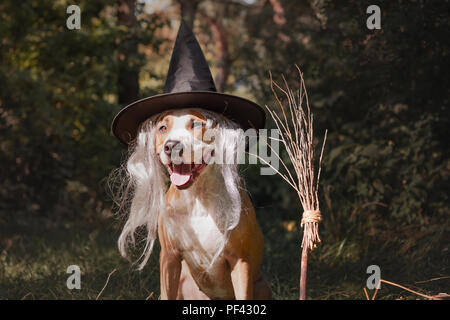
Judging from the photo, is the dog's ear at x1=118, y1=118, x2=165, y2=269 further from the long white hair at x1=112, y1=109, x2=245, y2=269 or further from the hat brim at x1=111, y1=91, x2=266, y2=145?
the hat brim at x1=111, y1=91, x2=266, y2=145

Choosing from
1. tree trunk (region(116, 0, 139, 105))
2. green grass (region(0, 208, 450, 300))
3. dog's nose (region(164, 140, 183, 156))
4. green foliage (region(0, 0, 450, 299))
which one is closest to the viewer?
dog's nose (region(164, 140, 183, 156))

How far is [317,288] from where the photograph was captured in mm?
3865

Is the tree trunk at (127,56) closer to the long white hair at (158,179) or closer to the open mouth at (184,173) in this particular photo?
the long white hair at (158,179)

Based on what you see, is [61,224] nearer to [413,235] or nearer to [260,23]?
[413,235]

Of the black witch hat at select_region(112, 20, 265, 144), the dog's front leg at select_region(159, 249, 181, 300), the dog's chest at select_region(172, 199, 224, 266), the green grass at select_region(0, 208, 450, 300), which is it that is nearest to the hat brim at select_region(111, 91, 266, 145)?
the black witch hat at select_region(112, 20, 265, 144)

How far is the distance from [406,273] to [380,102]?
170 centimetres

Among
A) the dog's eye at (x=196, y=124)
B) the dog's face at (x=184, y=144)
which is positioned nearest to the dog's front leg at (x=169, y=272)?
the dog's face at (x=184, y=144)

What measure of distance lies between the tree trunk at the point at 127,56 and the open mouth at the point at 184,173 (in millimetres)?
3627

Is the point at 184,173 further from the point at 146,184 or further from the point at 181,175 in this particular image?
the point at 146,184

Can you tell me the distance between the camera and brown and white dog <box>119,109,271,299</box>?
8.36 ft

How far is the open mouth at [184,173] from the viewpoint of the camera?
2494 mm

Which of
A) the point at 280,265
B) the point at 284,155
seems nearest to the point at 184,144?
the point at 280,265
